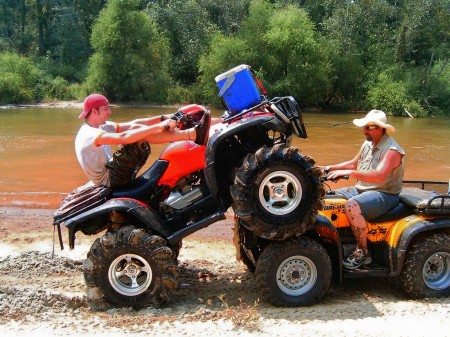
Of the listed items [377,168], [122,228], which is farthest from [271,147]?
[122,228]

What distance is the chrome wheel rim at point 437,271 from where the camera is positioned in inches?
205

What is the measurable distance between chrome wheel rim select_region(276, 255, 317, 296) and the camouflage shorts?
1.63 metres

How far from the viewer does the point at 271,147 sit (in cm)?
480

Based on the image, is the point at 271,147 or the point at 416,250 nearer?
the point at 271,147

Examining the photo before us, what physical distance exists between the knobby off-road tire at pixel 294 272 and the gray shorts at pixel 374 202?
1.99ft

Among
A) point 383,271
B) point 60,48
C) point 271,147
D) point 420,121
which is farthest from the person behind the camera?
point 60,48

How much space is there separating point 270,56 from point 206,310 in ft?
139

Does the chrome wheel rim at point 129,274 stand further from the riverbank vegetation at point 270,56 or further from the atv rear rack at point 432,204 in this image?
the riverbank vegetation at point 270,56

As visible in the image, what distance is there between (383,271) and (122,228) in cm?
244

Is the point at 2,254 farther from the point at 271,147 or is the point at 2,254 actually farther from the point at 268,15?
the point at 268,15

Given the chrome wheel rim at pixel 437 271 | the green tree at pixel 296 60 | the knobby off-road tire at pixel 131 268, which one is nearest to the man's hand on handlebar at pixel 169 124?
the knobby off-road tire at pixel 131 268

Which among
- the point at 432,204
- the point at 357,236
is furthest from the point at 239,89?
the point at 432,204

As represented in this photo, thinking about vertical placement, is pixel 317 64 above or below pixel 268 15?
below

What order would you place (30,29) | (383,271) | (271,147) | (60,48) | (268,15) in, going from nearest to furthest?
(271,147), (383,271), (268,15), (60,48), (30,29)
